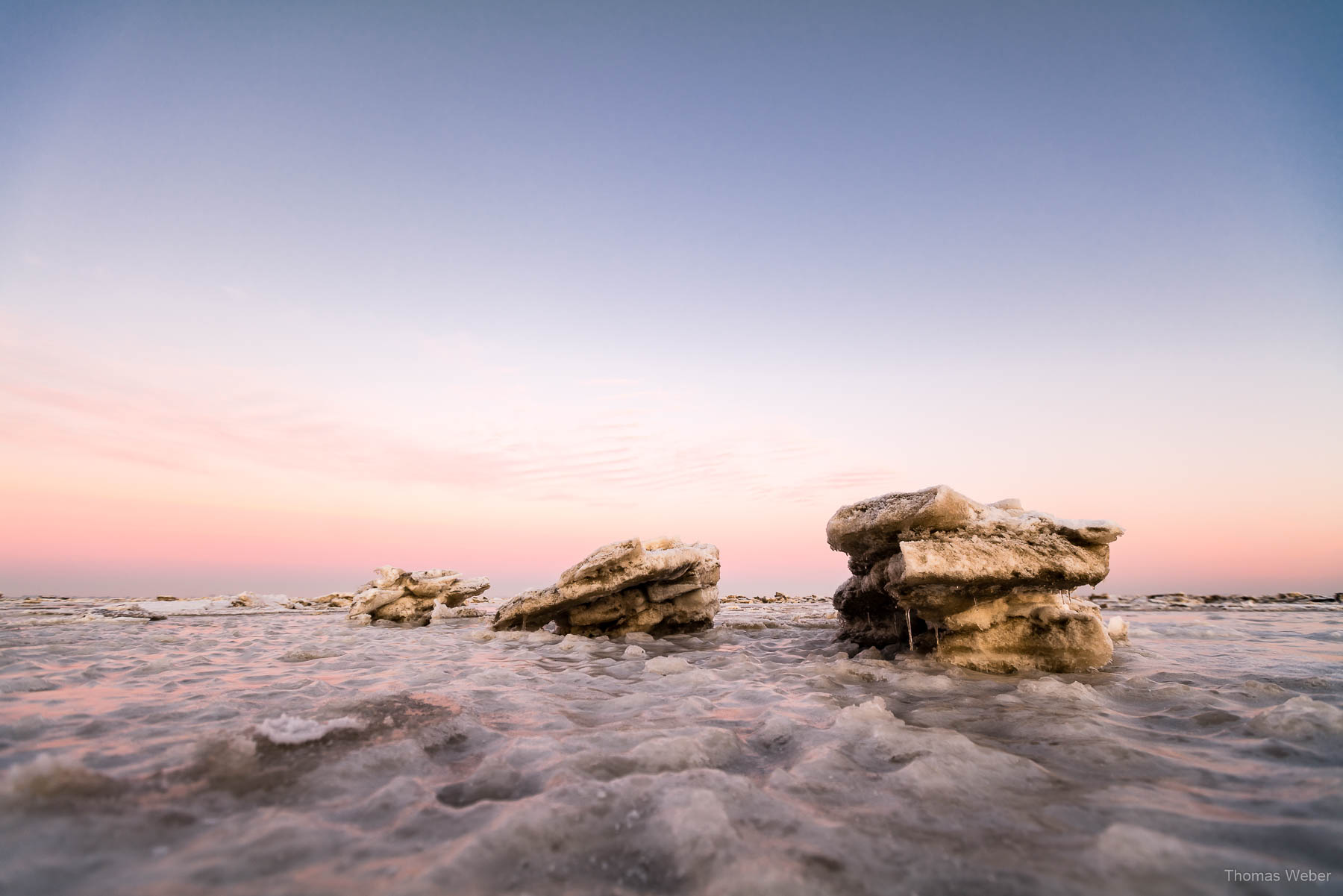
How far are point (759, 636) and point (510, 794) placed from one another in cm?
1047

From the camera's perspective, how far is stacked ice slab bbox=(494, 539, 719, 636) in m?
11.7

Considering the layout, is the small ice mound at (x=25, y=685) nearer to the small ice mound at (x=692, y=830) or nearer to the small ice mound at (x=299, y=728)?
the small ice mound at (x=299, y=728)

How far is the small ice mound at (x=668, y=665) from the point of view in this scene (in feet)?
25.2

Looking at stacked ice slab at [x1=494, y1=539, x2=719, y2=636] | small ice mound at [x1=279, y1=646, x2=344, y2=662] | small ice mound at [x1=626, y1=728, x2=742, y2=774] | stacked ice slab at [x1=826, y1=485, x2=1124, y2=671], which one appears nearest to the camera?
small ice mound at [x1=626, y1=728, x2=742, y2=774]

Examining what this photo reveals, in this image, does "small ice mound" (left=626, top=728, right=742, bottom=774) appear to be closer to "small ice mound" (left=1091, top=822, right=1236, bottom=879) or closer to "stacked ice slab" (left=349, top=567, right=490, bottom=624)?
"small ice mound" (left=1091, top=822, right=1236, bottom=879)

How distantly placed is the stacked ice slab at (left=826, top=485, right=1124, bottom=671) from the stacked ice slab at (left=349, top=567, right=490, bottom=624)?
1484 cm

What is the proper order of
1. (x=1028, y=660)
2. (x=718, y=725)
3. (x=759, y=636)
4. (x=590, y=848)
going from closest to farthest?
(x=590, y=848), (x=718, y=725), (x=1028, y=660), (x=759, y=636)

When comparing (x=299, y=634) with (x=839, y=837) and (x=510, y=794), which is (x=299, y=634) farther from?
(x=839, y=837)

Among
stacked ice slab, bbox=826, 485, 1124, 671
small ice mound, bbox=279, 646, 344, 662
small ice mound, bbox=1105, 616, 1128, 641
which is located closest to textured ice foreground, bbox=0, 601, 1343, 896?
stacked ice slab, bbox=826, 485, 1124, 671

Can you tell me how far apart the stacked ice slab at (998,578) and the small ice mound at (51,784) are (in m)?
Answer: 7.74

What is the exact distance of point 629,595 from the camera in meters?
13.0

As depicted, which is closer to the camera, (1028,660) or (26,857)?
(26,857)

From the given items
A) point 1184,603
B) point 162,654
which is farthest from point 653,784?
point 1184,603

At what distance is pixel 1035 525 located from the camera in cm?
797
